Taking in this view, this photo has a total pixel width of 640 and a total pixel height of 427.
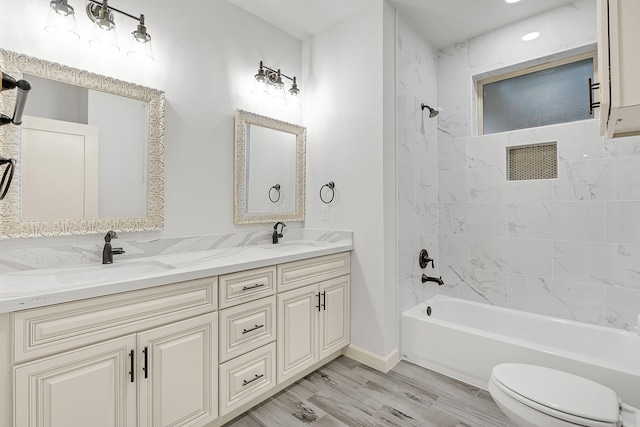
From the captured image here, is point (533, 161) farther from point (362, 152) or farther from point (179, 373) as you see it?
point (179, 373)

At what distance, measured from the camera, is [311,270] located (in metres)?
2.17

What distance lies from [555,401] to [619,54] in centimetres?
131

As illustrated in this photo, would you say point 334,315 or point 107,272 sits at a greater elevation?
point 107,272

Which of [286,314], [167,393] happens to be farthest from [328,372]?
[167,393]

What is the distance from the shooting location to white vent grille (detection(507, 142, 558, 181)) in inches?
95.7

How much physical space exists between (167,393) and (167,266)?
1.95 feet

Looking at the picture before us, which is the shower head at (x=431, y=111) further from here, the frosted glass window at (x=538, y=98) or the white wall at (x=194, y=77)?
Answer: the white wall at (x=194, y=77)

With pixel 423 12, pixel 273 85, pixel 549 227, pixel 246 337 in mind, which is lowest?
pixel 246 337

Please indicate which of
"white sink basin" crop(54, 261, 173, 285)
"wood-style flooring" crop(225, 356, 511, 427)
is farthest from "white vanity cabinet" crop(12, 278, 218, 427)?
"wood-style flooring" crop(225, 356, 511, 427)

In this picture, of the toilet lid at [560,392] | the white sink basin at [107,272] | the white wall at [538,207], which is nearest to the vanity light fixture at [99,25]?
the white sink basin at [107,272]

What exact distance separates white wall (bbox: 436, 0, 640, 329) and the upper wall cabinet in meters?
1.72

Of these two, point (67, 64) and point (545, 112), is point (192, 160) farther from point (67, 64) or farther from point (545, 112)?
point (545, 112)

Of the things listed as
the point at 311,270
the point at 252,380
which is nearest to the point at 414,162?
the point at 311,270

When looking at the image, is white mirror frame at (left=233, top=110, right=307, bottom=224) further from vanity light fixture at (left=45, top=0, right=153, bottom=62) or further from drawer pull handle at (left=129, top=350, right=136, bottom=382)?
drawer pull handle at (left=129, top=350, right=136, bottom=382)
